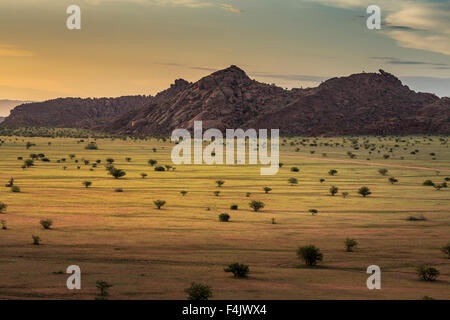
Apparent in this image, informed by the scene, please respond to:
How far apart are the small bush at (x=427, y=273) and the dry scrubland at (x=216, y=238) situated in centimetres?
33

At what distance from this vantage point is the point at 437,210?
3706 centimetres

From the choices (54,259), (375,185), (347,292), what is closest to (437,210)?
(375,185)

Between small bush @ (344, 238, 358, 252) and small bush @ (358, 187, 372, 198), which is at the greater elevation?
small bush @ (358, 187, 372, 198)

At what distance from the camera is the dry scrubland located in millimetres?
19453

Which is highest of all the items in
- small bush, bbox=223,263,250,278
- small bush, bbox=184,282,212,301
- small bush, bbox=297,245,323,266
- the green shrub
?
the green shrub

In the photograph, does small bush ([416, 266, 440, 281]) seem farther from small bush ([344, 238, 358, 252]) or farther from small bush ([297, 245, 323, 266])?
small bush ([344, 238, 358, 252])

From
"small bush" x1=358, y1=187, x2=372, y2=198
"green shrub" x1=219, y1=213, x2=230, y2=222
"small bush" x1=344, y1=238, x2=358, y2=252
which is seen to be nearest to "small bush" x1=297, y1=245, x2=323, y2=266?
"small bush" x1=344, y1=238, x2=358, y2=252

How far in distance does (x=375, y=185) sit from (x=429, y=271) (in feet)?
103

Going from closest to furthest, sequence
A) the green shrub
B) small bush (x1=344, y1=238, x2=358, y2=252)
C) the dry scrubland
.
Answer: the dry scrubland → small bush (x1=344, y1=238, x2=358, y2=252) → the green shrub

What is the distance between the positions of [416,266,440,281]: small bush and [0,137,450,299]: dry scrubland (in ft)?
1.07

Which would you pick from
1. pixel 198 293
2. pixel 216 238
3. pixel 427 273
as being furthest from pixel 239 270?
pixel 216 238

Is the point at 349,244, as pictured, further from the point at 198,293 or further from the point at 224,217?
the point at 198,293

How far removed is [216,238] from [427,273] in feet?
32.3

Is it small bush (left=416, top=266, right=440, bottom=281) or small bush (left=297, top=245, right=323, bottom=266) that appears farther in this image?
small bush (left=297, top=245, right=323, bottom=266)
